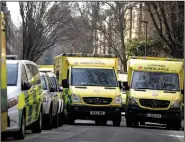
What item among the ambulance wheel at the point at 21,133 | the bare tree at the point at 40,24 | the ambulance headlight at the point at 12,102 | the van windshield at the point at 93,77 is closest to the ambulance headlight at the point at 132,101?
the van windshield at the point at 93,77

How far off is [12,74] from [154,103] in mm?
9465

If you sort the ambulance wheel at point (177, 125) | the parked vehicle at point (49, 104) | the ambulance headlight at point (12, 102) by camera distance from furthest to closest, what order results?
the ambulance wheel at point (177, 125) → the parked vehicle at point (49, 104) → the ambulance headlight at point (12, 102)

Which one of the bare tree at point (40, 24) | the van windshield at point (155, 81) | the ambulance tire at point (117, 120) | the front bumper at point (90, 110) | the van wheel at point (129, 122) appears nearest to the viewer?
the front bumper at point (90, 110)

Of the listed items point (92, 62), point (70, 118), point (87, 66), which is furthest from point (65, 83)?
point (92, 62)

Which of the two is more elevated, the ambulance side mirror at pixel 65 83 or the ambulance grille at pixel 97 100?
the ambulance side mirror at pixel 65 83

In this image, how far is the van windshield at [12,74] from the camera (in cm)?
1491

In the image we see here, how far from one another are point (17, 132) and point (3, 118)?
274cm

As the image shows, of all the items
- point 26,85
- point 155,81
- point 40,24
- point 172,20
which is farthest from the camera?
point 40,24

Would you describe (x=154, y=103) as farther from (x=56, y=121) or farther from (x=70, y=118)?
(x=56, y=121)

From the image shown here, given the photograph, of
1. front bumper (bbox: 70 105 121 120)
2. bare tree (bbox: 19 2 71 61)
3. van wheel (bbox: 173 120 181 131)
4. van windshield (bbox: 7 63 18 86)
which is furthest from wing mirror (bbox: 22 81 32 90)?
bare tree (bbox: 19 2 71 61)

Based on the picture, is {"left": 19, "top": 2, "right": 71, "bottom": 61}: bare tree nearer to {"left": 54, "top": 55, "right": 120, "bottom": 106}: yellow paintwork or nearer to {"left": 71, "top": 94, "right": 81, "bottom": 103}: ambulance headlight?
{"left": 54, "top": 55, "right": 120, "bottom": 106}: yellow paintwork

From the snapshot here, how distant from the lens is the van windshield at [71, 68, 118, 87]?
24234 millimetres

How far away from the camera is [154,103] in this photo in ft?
77.8

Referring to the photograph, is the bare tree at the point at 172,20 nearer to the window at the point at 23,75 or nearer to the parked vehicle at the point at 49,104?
the parked vehicle at the point at 49,104
